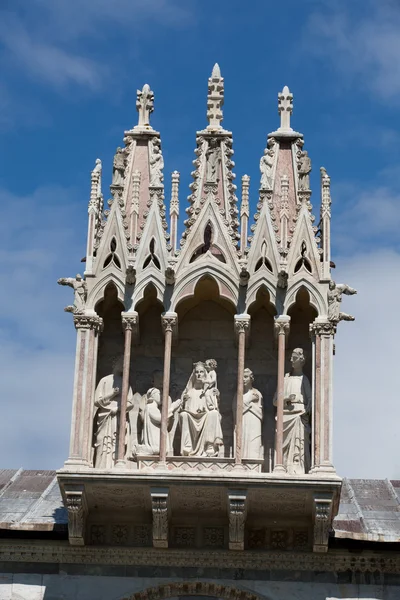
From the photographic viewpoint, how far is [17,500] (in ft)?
80.5

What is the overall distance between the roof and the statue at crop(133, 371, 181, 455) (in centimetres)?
147

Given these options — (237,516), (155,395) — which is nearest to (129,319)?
(155,395)

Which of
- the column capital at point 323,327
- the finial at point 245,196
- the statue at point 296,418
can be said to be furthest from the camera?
the finial at point 245,196

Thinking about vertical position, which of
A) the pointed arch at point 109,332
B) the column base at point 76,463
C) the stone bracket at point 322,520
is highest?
the pointed arch at point 109,332

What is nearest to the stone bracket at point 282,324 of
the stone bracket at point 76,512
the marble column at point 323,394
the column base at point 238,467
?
the marble column at point 323,394

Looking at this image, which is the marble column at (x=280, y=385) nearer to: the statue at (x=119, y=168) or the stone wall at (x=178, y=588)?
the stone wall at (x=178, y=588)

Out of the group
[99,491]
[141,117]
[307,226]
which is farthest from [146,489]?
[141,117]

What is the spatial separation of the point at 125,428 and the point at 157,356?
148 centimetres

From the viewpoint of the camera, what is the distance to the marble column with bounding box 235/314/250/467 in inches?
913

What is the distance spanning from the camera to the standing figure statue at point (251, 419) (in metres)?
23.6

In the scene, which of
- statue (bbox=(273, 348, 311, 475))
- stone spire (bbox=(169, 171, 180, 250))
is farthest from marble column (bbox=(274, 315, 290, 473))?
stone spire (bbox=(169, 171, 180, 250))

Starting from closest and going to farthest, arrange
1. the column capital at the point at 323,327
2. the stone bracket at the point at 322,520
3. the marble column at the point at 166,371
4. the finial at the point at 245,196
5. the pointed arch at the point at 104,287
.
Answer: the stone bracket at the point at 322,520 → the marble column at the point at 166,371 → the column capital at the point at 323,327 → the pointed arch at the point at 104,287 → the finial at the point at 245,196

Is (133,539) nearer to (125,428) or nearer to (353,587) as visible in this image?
(125,428)

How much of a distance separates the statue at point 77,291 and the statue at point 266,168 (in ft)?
9.72
